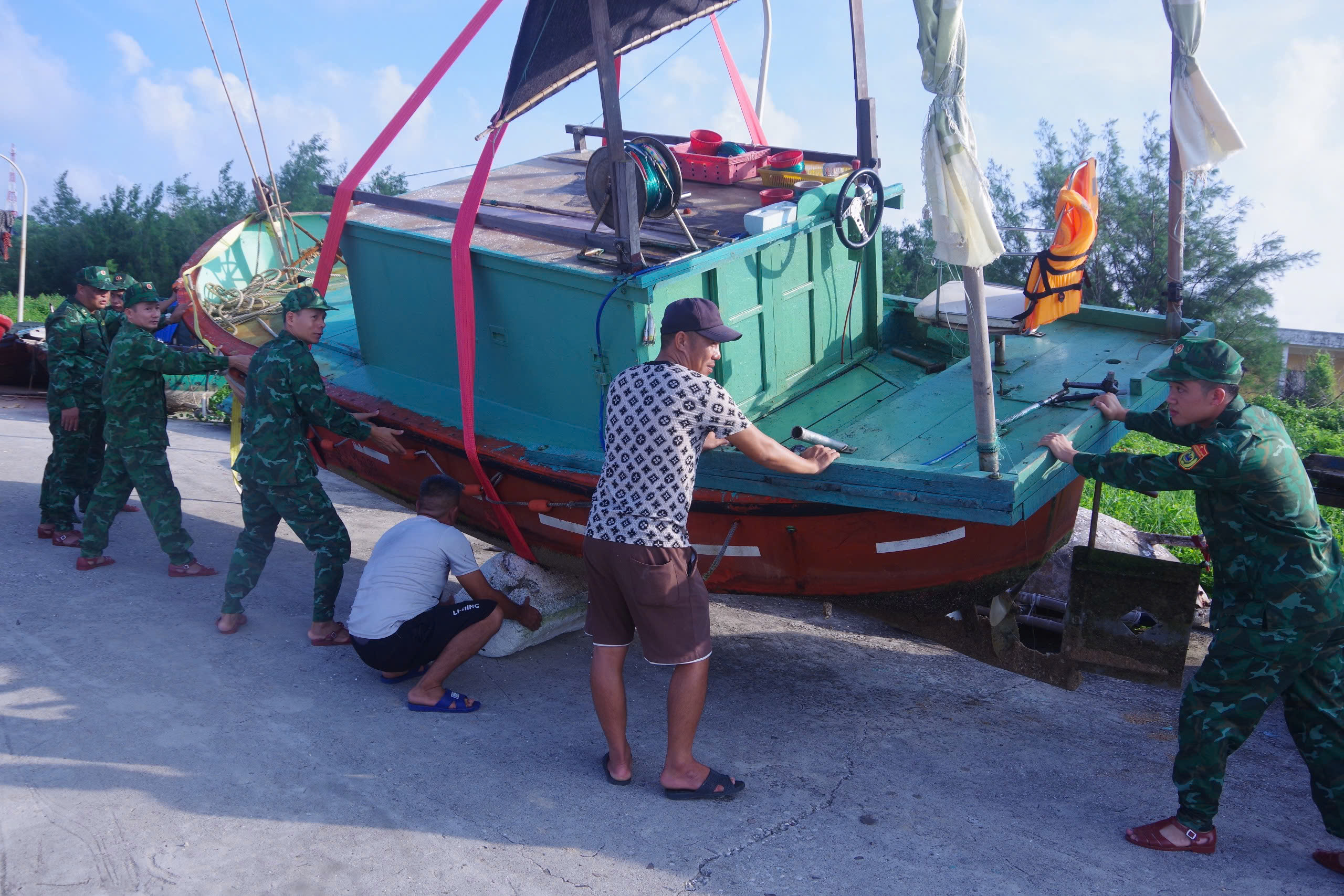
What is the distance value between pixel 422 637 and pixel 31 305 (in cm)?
1804

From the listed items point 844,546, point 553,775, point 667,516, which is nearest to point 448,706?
point 553,775

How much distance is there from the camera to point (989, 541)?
436 cm

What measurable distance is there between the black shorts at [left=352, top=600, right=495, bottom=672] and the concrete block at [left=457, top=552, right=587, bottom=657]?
1.56ft

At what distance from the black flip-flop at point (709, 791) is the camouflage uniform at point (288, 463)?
6.72 feet

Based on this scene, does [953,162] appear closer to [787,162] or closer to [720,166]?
[787,162]

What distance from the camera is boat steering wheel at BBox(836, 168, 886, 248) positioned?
4914 millimetres

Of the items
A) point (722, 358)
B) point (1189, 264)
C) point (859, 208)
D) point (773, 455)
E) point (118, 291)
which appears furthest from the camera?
point (1189, 264)

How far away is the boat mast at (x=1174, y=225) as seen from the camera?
4418 millimetres

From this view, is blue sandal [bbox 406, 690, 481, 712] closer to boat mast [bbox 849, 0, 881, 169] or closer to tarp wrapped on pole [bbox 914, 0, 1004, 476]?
tarp wrapped on pole [bbox 914, 0, 1004, 476]

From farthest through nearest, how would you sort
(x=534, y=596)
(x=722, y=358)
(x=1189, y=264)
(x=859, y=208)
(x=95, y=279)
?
(x=1189, y=264), (x=95, y=279), (x=859, y=208), (x=534, y=596), (x=722, y=358)

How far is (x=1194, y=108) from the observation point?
14.2ft

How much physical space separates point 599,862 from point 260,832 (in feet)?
3.65

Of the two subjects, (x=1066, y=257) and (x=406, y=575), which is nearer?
(x=406, y=575)

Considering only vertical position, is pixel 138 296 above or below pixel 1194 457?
above
